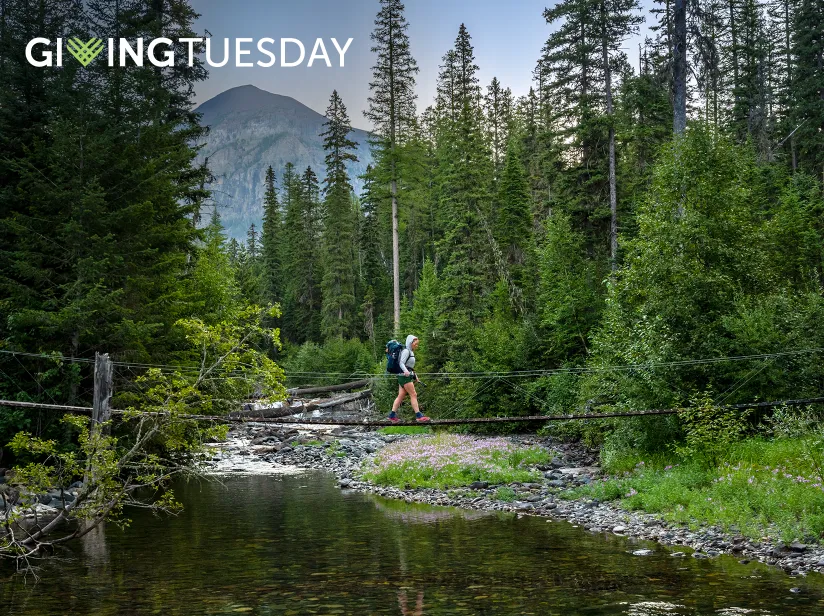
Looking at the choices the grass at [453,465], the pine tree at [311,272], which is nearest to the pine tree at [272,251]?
the pine tree at [311,272]

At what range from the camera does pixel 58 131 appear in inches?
819

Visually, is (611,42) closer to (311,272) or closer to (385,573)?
(385,573)

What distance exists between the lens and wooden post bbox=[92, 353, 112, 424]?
49.9 ft

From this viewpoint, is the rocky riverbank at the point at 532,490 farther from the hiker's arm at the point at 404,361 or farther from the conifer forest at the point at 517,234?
the hiker's arm at the point at 404,361

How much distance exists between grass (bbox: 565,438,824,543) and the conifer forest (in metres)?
1.91

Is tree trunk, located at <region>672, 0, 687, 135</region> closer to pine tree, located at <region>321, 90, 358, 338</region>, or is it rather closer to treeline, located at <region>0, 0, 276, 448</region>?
treeline, located at <region>0, 0, 276, 448</region>

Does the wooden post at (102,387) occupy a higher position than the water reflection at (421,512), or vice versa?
the wooden post at (102,387)

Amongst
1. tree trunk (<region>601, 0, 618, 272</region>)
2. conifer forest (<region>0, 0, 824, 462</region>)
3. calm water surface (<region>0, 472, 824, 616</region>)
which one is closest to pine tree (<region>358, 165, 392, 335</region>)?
conifer forest (<region>0, 0, 824, 462</region>)

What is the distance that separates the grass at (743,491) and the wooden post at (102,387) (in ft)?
38.0

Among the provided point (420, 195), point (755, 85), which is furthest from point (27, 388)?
point (755, 85)

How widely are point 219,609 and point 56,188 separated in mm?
15598

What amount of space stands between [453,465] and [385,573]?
33.3ft

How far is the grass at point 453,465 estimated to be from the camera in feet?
68.5

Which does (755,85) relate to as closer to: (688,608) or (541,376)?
(541,376)
